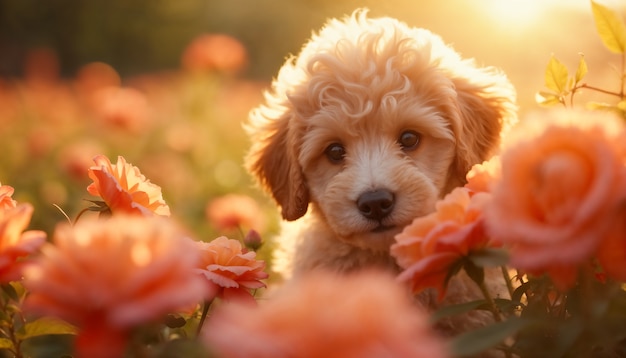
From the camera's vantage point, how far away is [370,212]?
2879mm

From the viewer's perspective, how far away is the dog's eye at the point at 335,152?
3312 mm

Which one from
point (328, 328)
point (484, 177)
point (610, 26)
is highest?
point (610, 26)

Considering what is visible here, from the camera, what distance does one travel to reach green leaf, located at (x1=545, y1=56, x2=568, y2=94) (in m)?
2.02

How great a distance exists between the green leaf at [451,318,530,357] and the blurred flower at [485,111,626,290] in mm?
111

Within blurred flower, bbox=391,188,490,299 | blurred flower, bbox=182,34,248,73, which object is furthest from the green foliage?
blurred flower, bbox=182,34,248,73

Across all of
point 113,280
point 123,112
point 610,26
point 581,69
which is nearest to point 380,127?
point 581,69

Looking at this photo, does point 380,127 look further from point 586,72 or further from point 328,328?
point 328,328

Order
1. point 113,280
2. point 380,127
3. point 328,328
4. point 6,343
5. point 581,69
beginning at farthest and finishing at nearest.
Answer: point 380,127
point 581,69
point 6,343
point 113,280
point 328,328

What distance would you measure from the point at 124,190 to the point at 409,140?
1688 millimetres

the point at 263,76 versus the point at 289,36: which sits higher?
the point at 289,36

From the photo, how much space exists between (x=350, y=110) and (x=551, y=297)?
1.50 meters

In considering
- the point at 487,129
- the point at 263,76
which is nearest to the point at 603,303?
the point at 487,129

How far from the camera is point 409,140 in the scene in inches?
128

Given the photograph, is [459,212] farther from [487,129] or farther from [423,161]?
[487,129]
